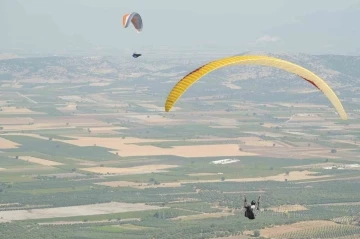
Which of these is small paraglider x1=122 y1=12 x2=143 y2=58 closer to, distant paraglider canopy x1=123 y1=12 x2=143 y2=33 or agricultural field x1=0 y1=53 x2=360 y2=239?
distant paraglider canopy x1=123 y1=12 x2=143 y2=33

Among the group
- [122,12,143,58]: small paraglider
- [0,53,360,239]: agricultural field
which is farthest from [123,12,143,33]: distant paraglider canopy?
[0,53,360,239]: agricultural field

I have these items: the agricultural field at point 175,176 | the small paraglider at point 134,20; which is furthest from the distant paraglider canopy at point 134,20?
the agricultural field at point 175,176

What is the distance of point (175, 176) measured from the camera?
118 m

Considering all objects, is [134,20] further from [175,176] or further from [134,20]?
[175,176]

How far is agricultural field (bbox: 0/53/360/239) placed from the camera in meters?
86.2

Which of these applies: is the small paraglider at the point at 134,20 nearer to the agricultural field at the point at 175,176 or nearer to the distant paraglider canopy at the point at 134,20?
the distant paraglider canopy at the point at 134,20

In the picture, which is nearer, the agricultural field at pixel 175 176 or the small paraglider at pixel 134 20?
the small paraglider at pixel 134 20

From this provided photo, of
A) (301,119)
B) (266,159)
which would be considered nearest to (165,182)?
(266,159)

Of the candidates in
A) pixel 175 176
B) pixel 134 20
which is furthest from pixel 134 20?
pixel 175 176

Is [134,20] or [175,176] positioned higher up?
[134,20]

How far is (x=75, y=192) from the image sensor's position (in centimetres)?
10606

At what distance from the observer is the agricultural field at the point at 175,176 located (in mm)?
86250

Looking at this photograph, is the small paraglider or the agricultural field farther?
the agricultural field

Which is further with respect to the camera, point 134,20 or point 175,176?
point 175,176
